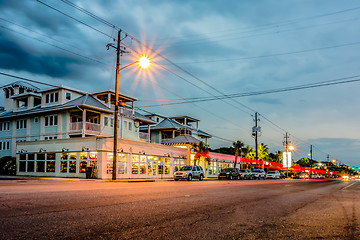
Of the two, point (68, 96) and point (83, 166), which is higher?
point (68, 96)

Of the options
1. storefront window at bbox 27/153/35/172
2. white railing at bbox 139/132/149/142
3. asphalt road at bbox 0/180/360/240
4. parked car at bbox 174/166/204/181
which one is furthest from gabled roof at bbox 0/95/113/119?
asphalt road at bbox 0/180/360/240

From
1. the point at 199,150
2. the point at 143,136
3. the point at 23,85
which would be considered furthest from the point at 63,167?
the point at 199,150

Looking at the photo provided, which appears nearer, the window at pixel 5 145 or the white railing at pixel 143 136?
the window at pixel 5 145

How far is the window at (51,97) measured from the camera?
4109 centimetres

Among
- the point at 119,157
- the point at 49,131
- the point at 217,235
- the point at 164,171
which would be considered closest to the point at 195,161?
the point at 164,171

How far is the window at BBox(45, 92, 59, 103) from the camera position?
41.1 metres

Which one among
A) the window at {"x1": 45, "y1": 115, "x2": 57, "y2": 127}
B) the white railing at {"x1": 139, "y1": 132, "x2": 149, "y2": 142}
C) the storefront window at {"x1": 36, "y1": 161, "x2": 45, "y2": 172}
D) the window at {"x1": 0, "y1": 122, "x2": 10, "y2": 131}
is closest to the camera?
the storefront window at {"x1": 36, "y1": 161, "x2": 45, "y2": 172}

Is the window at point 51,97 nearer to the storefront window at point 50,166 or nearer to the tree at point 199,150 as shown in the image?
the storefront window at point 50,166

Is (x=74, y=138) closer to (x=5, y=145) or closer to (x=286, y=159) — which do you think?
(x=5, y=145)

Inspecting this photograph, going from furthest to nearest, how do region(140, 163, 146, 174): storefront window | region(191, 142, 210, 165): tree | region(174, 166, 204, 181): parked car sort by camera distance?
1. region(191, 142, 210, 165): tree
2. region(140, 163, 146, 174): storefront window
3. region(174, 166, 204, 181): parked car

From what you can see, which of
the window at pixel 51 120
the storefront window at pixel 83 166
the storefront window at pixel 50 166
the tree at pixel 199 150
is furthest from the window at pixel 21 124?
the tree at pixel 199 150

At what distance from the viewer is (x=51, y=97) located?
41750mm

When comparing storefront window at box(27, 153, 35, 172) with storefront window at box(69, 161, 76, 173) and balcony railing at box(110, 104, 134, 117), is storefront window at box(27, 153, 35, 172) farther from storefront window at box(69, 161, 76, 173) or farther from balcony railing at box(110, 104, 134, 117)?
balcony railing at box(110, 104, 134, 117)

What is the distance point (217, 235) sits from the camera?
5543mm
